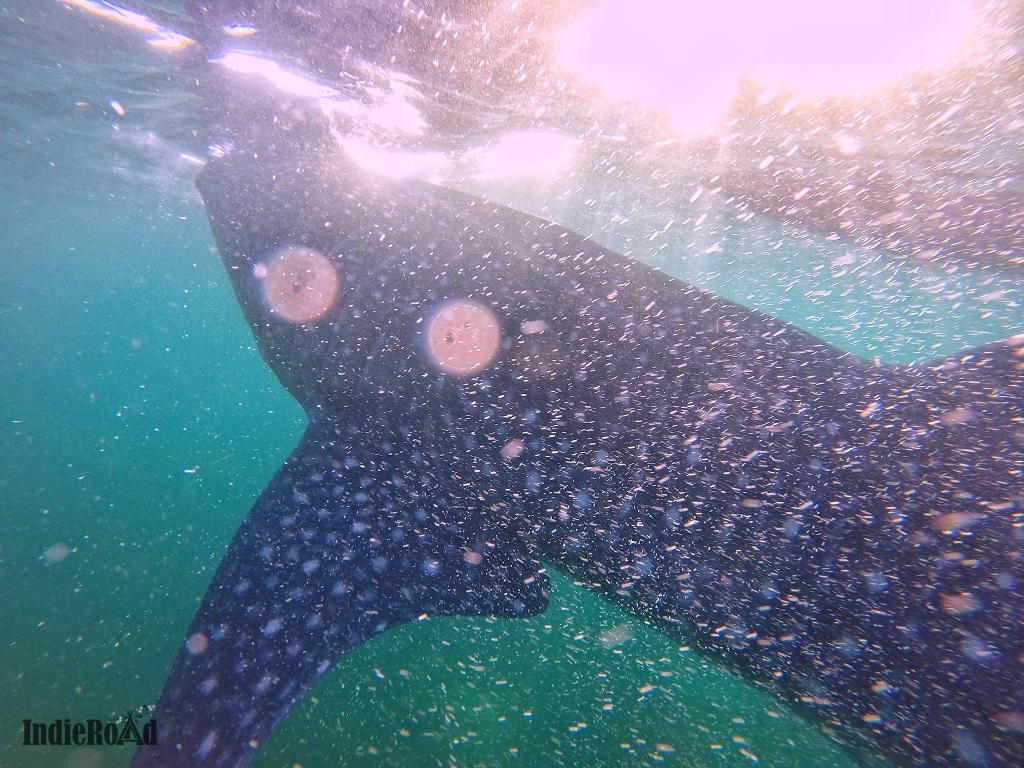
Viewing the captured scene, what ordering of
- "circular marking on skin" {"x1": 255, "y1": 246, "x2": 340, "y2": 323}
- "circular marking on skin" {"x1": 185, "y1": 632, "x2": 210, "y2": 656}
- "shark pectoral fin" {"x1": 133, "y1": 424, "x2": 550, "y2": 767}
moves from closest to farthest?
1. "shark pectoral fin" {"x1": 133, "y1": 424, "x2": 550, "y2": 767}
2. "circular marking on skin" {"x1": 185, "y1": 632, "x2": 210, "y2": 656}
3. "circular marking on skin" {"x1": 255, "y1": 246, "x2": 340, "y2": 323}

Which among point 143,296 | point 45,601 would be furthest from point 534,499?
point 143,296

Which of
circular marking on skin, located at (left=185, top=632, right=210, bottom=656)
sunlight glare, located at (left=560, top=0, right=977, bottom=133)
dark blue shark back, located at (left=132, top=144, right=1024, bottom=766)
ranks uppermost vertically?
sunlight glare, located at (left=560, top=0, right=977, bottom=133)

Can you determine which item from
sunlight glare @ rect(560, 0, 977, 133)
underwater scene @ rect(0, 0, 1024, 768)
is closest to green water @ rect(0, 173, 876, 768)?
underwater scene @ rect(0, 0, 1024, 768)

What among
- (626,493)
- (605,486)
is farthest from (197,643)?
(626,493)

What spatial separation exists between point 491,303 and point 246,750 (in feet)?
9.96

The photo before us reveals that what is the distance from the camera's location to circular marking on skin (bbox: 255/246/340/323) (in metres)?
4.36

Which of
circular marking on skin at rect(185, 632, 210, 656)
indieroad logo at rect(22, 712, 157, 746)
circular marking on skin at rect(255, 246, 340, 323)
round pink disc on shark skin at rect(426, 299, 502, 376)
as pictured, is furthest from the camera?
indieroad logo at rect(22, 712, 157, 746)

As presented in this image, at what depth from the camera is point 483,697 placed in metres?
10.5

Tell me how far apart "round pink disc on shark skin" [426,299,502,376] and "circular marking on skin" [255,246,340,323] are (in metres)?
1.14

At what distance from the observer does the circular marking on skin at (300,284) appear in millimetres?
4363

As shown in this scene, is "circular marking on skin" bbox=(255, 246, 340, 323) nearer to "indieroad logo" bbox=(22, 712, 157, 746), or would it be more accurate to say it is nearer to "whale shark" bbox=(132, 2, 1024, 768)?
"whale shark" bbox=(132, 2, 1024, 768)

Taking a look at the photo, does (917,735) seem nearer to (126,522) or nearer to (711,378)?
(711,378)

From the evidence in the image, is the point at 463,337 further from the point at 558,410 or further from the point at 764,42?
the point at 764,42

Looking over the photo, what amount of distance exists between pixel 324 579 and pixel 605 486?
6.83ft
